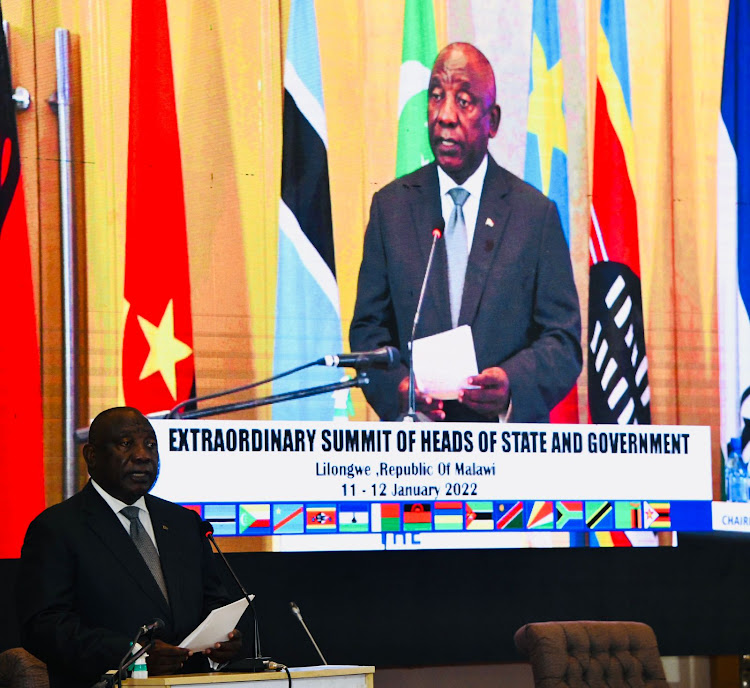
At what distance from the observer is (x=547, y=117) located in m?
6.00

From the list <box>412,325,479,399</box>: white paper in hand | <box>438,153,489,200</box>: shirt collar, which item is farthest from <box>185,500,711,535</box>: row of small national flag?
<box>438,153,489,200</box>: shirt collar

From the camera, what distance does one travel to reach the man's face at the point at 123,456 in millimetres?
3381

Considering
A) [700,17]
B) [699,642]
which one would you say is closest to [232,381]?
[699,642]

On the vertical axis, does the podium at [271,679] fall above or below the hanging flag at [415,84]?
below

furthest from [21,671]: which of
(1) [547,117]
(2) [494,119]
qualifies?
(1) [547,117]

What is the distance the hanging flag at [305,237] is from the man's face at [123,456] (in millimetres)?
1986

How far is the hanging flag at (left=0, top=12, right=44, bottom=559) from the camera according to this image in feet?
16.4

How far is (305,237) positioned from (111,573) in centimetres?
249

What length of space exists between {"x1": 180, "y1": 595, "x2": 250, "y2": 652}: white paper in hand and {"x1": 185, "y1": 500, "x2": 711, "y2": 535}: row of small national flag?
6.65 ft

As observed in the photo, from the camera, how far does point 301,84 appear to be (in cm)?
561

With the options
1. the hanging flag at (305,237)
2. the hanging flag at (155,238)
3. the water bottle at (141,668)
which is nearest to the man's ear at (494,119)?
the hanging flag at (305,237)

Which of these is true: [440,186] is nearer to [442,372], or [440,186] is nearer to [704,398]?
[442,372]

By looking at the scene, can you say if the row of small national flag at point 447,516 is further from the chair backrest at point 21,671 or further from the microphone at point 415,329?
the chair backrest at point 21,671

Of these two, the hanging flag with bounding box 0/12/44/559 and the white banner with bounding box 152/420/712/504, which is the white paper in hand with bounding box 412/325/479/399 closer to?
the white banner with bounding box 152/420/712/504
